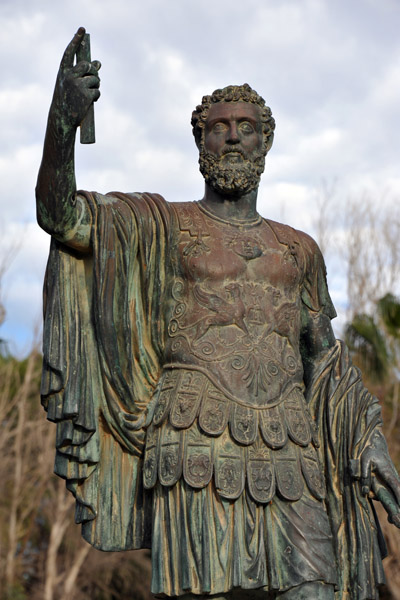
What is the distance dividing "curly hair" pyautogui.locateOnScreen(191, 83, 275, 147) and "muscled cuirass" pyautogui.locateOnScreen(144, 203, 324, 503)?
428 millimetres

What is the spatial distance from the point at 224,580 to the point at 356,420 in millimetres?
1171

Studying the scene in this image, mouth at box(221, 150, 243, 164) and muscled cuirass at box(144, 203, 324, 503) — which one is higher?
mouth at box(221, 150, 243, 164)

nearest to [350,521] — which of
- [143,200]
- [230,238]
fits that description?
[230,238]

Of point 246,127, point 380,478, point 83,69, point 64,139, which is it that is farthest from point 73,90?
point 380,478

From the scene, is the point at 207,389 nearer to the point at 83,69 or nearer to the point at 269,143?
the point at 269,143

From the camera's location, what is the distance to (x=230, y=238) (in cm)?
568

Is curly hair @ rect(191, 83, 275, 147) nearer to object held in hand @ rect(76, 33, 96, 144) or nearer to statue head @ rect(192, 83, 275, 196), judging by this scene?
statue head @ rect(192, 83, 275, 196)

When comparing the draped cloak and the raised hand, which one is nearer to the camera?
the raised hand

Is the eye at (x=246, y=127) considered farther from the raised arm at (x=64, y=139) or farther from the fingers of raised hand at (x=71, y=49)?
the fingers of raised hand at (x=71, y=49)

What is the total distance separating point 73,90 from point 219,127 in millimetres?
903

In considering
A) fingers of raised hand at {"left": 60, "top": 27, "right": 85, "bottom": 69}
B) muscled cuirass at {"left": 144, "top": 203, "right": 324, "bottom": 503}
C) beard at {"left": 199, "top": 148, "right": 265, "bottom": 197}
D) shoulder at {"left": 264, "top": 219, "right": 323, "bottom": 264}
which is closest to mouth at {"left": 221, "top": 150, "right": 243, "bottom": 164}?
beard at {"left": 199, "top": 148, "right": 265, "bottom": 197}

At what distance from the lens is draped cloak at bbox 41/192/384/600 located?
5.52m

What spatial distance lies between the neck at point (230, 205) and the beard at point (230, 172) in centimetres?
5

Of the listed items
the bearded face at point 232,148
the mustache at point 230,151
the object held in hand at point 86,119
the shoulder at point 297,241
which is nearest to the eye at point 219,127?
the bearded face at point 232,148
